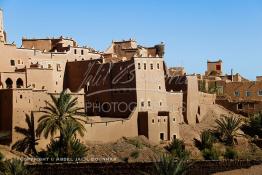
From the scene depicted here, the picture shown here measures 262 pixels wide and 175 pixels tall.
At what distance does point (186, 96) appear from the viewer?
4284cm

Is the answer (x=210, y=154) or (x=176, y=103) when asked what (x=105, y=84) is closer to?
(x=176, y=103)

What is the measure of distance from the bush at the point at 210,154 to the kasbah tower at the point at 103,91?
7.60ft

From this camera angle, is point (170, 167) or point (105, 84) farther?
point (105, 84)

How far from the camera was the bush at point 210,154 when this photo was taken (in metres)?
35.9

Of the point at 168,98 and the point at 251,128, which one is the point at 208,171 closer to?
the point at 168,98

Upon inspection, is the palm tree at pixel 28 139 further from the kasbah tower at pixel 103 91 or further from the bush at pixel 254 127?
the bush at pixel 254 127

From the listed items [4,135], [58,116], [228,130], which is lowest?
[228,130]

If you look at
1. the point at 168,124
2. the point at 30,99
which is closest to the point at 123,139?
the point at 168,124

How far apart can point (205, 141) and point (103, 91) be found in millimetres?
7700

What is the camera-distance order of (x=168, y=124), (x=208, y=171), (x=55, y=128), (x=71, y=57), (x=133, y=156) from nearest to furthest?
1. (x=208, y=171)
2. (x=55, y=128)
3. (x=133, y=156)
4. (x=168, y=124)
5. (x=71, y=57)

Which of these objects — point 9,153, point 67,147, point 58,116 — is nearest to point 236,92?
point 58,116

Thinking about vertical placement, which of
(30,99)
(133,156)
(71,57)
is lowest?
(133,156)

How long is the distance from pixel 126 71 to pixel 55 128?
27.5ft

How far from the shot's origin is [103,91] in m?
40.1
